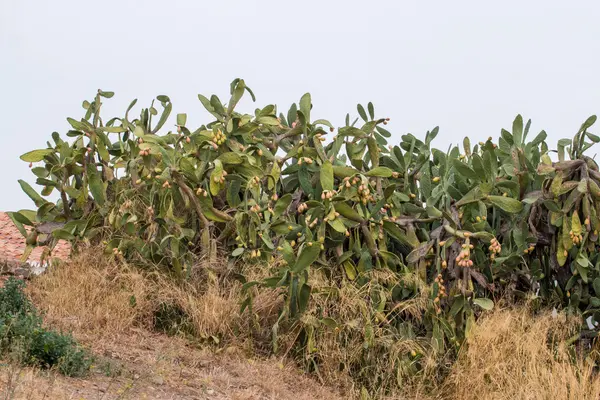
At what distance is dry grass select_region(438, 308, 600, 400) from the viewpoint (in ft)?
19.0

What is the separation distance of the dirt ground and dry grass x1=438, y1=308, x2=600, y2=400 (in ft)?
3.22

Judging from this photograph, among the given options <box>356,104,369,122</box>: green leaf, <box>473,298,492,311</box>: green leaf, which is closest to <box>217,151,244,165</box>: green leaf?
<box>356,104,369,122</box>: green leaf

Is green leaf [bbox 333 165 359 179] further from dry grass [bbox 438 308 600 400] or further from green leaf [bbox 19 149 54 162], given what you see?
green leaf [bbox 19 149 54 162]

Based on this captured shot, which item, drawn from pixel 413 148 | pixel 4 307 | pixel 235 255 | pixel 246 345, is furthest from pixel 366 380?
pixel 4 307

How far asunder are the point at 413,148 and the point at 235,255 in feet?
6.04

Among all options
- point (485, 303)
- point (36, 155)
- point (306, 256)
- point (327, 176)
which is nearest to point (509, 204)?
point (485, 303)

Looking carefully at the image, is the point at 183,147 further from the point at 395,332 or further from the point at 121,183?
the point at 395,332

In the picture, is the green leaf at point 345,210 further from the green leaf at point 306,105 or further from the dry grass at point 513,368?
the dry grass at point 513,368

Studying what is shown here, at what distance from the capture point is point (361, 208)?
636 cm

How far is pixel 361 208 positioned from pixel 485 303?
3.86 feet

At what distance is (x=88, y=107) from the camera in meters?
7.32

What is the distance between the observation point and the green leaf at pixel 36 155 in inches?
283

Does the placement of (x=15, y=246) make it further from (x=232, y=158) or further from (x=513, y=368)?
(x=513, y=368)

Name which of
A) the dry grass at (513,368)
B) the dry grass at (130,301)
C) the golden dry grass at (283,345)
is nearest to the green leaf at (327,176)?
the golden dry grass at (283,345)
